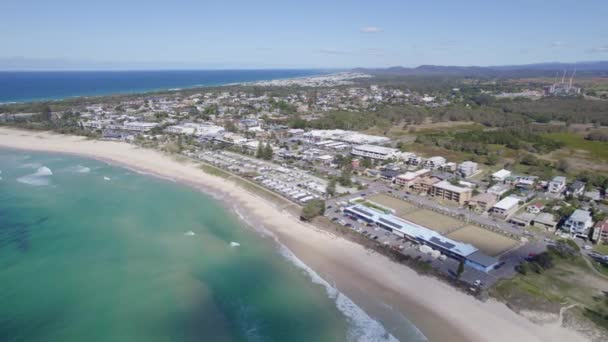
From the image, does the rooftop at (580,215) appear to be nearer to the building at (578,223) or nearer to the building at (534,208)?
the building at (578,223)

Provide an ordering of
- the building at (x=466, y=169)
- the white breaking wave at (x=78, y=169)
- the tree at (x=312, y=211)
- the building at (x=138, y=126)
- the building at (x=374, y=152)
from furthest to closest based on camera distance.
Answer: the building at (x=138, y=126)
the building at (x=374, y=152)
the white breaking wave at (x=78, y=169)
the building at (x=466, y=169)
the tree at (x=312, y=211)

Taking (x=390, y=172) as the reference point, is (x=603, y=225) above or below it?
below

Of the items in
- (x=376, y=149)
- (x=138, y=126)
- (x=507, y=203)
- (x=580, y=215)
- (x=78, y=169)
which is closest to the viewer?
(x=580, y=215)

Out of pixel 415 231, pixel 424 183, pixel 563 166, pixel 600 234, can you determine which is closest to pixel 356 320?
pixel 415 231

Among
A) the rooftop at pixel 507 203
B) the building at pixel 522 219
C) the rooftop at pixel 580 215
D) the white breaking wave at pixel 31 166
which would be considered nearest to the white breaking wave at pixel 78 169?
the white breaking wave at pixel 31 166

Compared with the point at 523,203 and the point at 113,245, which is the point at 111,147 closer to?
the point at 113,245

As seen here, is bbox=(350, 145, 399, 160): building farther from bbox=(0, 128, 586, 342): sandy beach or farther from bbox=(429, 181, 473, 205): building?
bbox=(0, 128, 586, 342): sandy beach

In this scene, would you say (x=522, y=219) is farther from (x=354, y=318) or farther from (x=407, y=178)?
(x=354, y=318)

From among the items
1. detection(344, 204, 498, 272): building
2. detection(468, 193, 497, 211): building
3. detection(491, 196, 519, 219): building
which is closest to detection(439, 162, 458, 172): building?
detection(468, 193, 497, 211): building
